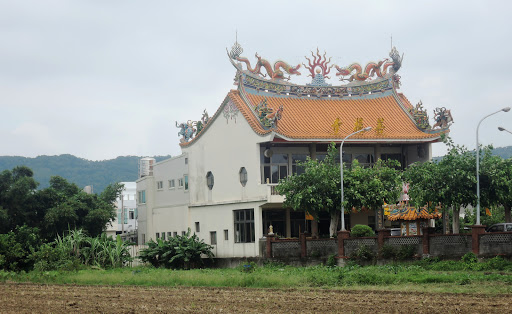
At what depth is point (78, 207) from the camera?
49.9m

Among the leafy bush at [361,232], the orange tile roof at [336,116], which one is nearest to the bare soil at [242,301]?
the leafy bush at [361,232]

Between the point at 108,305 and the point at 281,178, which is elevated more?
the point at 281,178

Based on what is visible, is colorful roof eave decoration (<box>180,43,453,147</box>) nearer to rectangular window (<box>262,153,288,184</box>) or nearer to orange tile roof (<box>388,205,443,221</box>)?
rectangular window (<box>262,153,288,184</box>)

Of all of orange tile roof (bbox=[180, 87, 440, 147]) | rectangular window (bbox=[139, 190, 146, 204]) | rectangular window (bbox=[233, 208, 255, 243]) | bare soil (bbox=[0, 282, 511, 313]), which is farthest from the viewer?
rectangular window (bbox=[139, 190, 146, 204])

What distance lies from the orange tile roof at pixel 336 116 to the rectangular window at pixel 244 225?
4.94m

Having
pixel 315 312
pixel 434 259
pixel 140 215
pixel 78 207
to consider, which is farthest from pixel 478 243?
pixel 140 215

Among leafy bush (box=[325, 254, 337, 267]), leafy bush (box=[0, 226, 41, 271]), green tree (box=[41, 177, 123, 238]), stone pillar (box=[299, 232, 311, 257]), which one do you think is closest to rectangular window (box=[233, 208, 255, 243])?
stone pillar (box=[299, 232, 311, 257])

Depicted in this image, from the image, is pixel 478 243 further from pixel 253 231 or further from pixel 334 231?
pixel 253 231

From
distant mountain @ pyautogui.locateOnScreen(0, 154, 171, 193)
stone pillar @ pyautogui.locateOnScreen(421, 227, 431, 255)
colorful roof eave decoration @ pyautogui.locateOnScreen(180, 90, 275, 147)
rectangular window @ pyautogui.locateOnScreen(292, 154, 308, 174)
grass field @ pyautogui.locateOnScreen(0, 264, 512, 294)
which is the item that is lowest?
grass field @ pyautogui.locateOnScreen(0, 264, 512, 294)

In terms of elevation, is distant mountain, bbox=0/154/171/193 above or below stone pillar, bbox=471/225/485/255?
above

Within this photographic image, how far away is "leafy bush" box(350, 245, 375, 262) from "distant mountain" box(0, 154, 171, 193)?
454ft

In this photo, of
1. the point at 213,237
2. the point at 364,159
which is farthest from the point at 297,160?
the point at 213,237

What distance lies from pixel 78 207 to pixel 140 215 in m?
8.19

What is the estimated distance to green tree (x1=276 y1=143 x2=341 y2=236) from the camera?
38688 mm
